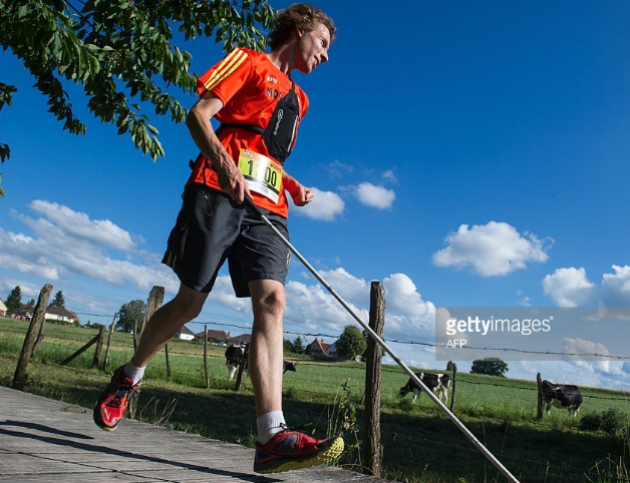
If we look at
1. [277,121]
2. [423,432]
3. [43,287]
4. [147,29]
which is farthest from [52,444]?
[423,432]

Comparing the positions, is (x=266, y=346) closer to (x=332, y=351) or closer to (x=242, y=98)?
(x=242, y=98)

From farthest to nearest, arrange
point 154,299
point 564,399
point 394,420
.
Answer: point 564,399, point 394,420, point 154,299

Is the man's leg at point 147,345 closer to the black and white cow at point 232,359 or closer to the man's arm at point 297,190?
the man's arm at point 297,190

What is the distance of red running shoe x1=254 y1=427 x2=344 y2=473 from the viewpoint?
2037 mm

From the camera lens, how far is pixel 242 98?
239 cm

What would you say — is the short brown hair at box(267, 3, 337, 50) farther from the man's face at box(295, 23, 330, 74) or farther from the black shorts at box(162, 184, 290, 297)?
the black shorts at box(162, 184, 290, 297)

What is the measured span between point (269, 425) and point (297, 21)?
1.74 m

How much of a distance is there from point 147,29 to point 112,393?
15.6 ft

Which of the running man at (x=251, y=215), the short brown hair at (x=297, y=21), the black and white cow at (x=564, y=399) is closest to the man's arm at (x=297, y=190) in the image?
the running man at (x=251, y=215)

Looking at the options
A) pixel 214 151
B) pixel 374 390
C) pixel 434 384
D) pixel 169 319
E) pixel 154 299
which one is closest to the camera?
pixel 214 151

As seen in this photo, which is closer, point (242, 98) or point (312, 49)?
point (242, 98)

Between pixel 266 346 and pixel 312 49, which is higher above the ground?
pixel 312 49

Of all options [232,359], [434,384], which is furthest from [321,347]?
[434,384]

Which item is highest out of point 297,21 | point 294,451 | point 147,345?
point 297,21
